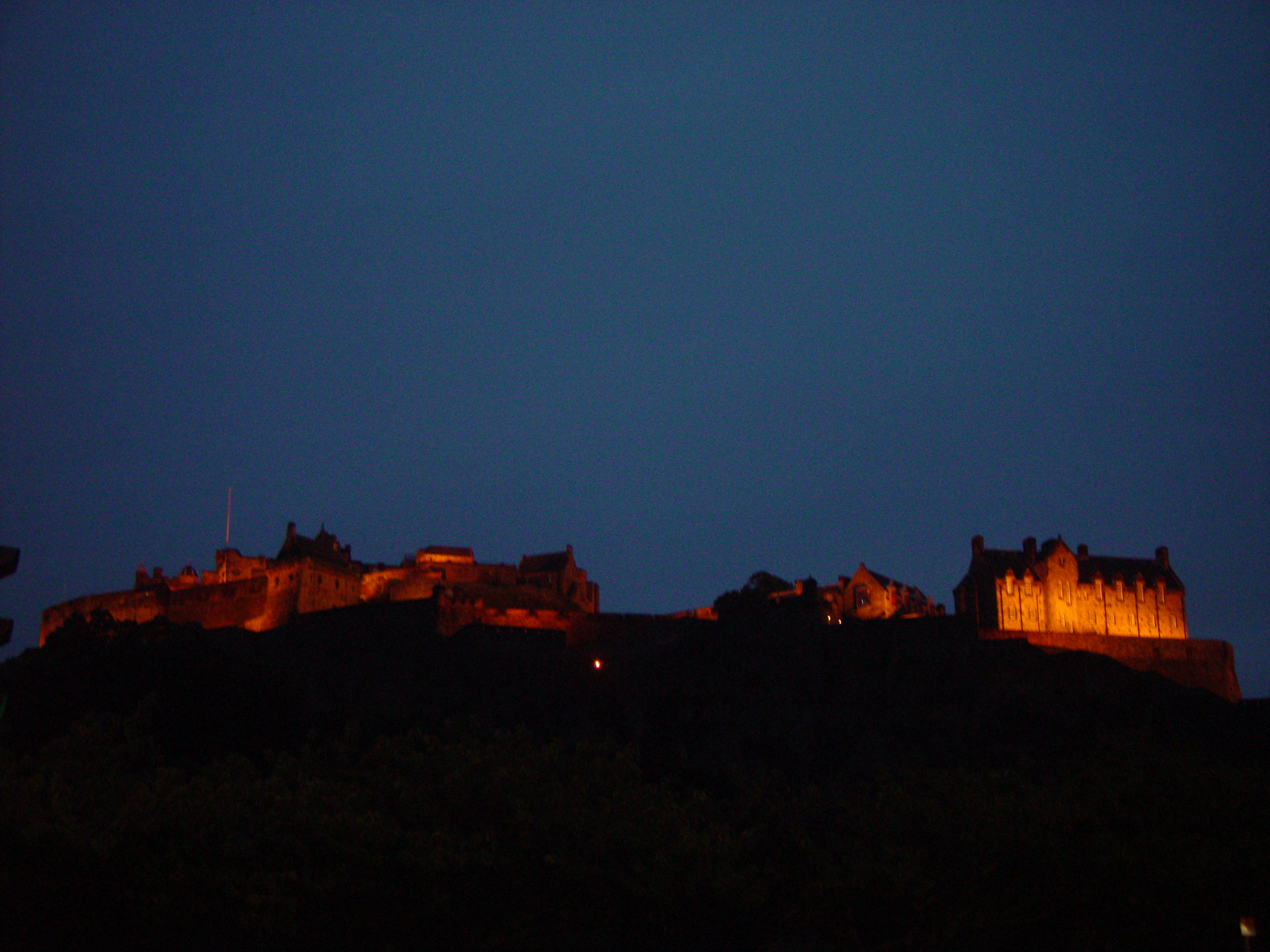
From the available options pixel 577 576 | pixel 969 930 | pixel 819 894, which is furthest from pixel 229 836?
pixel 577 576

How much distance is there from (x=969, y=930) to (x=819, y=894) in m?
3.71

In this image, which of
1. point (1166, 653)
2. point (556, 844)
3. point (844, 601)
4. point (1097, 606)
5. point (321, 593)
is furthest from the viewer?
point (844, 601)

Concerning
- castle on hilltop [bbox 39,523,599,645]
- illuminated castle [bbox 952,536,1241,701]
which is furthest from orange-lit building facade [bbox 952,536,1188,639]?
castle on hilltop [bbox 39,523,599,645]

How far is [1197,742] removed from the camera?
48.8m

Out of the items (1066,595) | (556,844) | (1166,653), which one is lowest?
(556,844)

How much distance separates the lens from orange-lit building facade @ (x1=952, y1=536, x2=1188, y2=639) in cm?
8438

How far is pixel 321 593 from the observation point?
92.4m

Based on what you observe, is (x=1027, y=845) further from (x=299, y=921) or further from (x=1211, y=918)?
(x=299, y=921)

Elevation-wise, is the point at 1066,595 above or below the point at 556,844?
above

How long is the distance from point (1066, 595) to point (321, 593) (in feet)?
187

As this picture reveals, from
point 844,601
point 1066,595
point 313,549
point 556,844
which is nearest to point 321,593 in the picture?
point 313,549

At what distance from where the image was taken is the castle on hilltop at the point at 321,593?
85.0 m

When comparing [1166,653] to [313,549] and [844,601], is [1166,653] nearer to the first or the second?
[844,601]

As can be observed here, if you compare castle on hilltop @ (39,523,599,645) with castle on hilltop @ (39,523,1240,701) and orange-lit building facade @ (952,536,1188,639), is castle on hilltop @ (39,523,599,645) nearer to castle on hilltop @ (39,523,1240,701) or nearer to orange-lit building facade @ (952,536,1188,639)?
castle on hilltop @ (39,523,1240,701)
